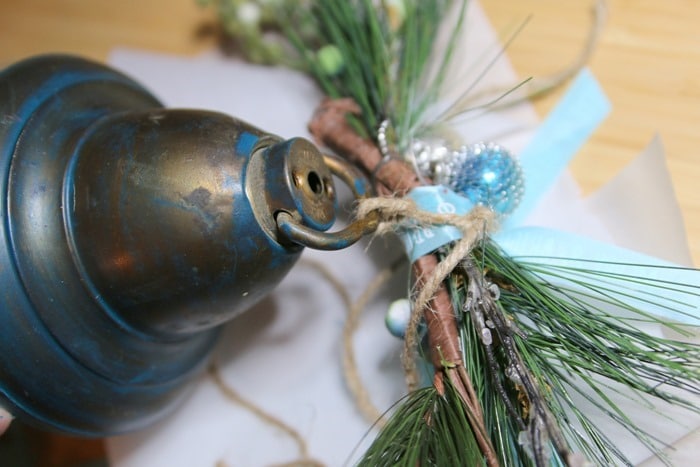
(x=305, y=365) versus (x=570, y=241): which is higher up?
(x=570, y=241)

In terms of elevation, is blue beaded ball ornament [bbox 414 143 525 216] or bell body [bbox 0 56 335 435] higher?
blue beaded ball ornament [bbox 414 143 525 216]

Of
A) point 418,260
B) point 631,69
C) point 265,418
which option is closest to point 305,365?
point 265,418

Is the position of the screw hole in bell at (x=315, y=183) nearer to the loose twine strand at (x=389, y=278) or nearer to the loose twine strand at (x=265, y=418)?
the loose twine strand at (x=389, y=278)

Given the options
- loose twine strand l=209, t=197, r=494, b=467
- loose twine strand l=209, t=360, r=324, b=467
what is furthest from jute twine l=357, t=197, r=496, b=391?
loose twine strand l=209, t=360, r=324, b=467

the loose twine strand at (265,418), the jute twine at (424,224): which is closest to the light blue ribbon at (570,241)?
the jute twine at (424,224)

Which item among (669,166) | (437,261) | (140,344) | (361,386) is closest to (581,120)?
(669,166)

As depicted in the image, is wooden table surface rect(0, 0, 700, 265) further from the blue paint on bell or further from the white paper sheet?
the blue paint on bell

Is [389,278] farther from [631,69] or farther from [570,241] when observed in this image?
[631,69]
